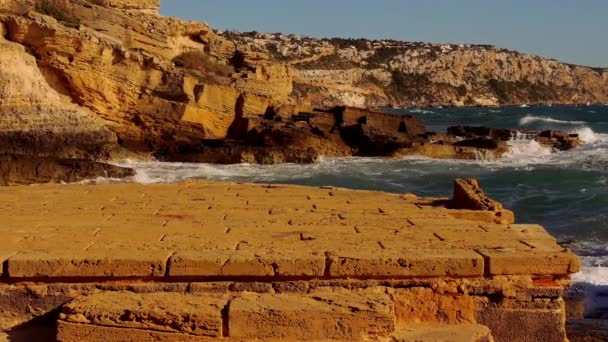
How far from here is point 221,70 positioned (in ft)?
101

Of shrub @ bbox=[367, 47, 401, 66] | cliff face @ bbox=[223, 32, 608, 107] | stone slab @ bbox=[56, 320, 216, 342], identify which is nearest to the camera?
stone slab @ bbox=[56, 320, 216, 342]

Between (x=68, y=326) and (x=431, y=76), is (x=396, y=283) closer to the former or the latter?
(x=68, y=326)

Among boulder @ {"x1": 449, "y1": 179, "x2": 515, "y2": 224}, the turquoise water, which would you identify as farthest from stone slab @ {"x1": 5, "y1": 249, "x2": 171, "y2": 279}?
the turquoise water

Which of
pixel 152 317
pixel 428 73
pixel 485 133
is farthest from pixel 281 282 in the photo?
pixel 428 73

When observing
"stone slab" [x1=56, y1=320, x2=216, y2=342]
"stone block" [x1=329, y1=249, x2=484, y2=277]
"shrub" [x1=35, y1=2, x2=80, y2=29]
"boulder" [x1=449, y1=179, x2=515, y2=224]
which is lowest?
"stone slab" [x1=56, y1=320, x2=216, y2=342]

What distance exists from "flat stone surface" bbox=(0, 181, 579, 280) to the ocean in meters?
4.70

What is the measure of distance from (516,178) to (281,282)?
17770mm

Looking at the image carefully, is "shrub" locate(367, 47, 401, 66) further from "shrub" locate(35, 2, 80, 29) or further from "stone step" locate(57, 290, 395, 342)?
"stone step" locate(57, 290, 395, 342)

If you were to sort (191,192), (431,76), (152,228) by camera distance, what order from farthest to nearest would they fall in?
(431,76) → (191,192) → (152,228)

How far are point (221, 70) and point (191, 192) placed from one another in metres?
24.1

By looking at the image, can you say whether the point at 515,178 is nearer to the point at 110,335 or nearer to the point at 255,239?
the point at 255,239

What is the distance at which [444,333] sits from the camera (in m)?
4.22

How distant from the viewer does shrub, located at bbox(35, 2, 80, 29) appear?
24.7 meters

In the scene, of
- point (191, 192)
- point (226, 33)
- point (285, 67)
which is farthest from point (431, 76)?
point (191, 192)
